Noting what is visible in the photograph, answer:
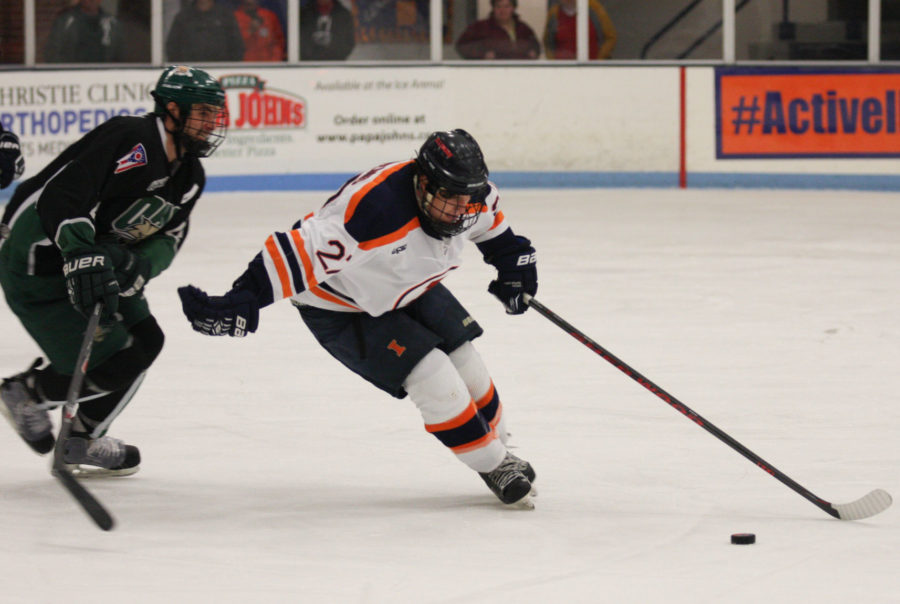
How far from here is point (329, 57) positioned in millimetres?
10469

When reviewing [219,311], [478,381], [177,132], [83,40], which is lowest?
[478,381]

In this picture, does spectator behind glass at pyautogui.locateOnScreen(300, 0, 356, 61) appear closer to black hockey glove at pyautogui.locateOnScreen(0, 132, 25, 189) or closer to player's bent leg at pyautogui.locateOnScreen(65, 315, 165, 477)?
black hockey glove at pyautogui.locateOnScreen(0, 132, 25, 189)

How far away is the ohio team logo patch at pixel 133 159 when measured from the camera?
316 centimetres

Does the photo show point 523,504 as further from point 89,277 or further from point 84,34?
point 84,34

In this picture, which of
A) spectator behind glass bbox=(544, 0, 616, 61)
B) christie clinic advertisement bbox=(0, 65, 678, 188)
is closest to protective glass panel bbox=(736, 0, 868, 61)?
christie clinic advertisement bbox=(0, 65, 678, 188)

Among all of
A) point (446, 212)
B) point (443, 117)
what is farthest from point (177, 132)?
point (443, 117)

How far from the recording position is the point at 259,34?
411 inches

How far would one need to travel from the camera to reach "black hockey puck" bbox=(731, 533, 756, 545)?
2838 mm

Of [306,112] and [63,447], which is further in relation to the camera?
[306,112]

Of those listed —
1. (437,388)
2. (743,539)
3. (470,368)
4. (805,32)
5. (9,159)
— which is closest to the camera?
(743,539)

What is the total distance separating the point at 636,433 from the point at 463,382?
0.81 metres

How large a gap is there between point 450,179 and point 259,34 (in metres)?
7.75

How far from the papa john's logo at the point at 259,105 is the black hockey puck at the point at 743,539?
771 centimetres

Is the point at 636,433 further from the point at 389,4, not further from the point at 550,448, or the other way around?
the point at 389,4
